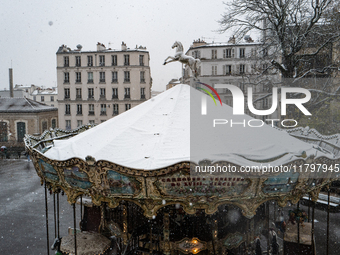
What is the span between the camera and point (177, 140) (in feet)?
18.9

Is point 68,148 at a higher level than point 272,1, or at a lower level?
lower

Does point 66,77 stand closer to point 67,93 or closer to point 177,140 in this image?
point 67,93

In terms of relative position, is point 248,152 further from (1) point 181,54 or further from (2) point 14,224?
(2) point 14,224

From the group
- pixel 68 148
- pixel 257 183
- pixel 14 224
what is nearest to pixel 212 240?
pixel 257 183

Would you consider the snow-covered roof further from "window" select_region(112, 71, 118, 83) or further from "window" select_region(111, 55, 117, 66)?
"window" select_region(111, 55, 117, 66)

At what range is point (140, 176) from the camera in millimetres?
4996

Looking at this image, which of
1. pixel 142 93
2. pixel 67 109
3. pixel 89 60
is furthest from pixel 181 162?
pixel 67 109

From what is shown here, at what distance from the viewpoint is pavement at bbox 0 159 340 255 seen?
8.91m

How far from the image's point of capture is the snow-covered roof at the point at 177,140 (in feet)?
17.2

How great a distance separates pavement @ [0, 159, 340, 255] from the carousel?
2011mm

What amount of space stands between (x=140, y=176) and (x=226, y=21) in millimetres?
12631

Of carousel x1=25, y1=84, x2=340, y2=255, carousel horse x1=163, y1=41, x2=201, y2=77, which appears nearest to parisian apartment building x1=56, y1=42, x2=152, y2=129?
carousel x1=25, y1=84, x2=340, y2=255

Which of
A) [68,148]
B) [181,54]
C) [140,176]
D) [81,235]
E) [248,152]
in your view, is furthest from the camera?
[81,235]

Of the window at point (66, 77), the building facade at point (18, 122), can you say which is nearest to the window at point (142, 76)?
the window at point (66, 77)
